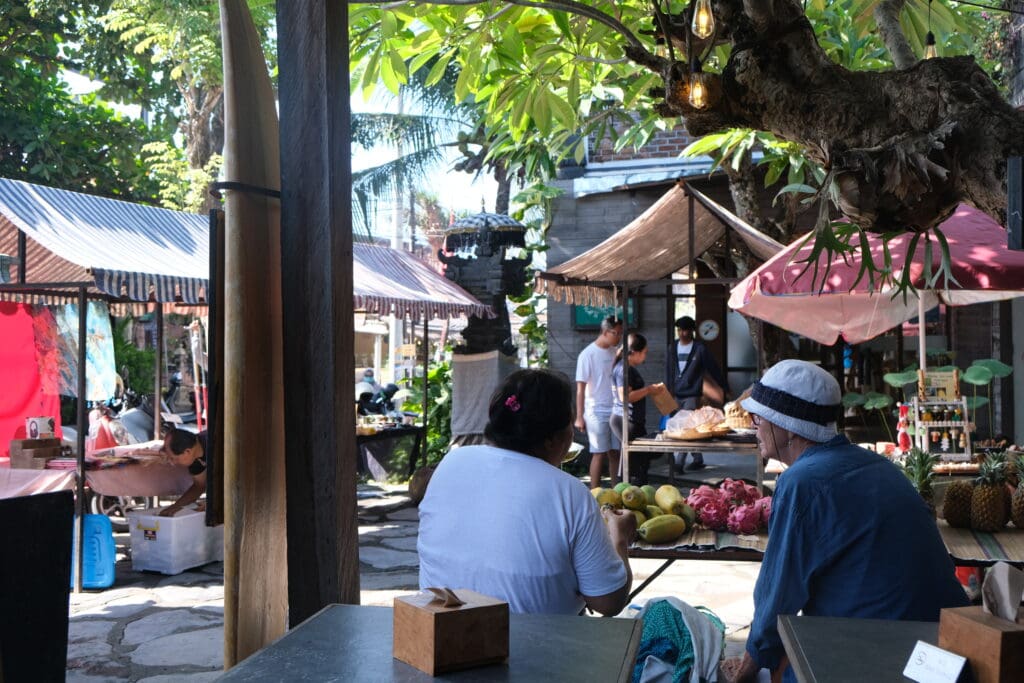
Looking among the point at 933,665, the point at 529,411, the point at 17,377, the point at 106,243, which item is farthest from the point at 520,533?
the point at 17,377

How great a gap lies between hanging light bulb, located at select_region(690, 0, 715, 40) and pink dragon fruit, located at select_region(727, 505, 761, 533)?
226cm

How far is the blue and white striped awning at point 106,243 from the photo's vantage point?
6879mm

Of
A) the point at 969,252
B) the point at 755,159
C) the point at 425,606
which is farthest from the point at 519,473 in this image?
the point at 755,159

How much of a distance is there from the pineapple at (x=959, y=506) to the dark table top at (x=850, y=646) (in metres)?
2.49

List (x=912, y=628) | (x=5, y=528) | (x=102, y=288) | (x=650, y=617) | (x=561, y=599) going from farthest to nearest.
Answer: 1. (x=102, y=288)
2. (x=650, y=617)
3. (x=561, y=599)
4. (x=5, y=528)
5. (x=912, y=628)

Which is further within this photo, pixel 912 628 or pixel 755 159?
pixel 755 159

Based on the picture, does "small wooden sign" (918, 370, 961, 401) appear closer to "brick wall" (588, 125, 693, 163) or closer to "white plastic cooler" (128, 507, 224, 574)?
"white plastic cooler" (128, 507, 224, 574)

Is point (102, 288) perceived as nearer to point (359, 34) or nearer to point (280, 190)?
point (359, 34)

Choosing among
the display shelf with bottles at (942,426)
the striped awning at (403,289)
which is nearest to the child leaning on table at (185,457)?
the striped awning at (403,289)

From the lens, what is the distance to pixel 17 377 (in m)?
7.94

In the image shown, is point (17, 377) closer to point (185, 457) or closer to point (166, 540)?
point (185, 457)

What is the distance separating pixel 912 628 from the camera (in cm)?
231

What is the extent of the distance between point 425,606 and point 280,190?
54.1 inches

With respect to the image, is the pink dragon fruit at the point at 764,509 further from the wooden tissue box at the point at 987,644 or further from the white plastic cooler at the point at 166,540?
the white plastic cooler at the point at 166,540
